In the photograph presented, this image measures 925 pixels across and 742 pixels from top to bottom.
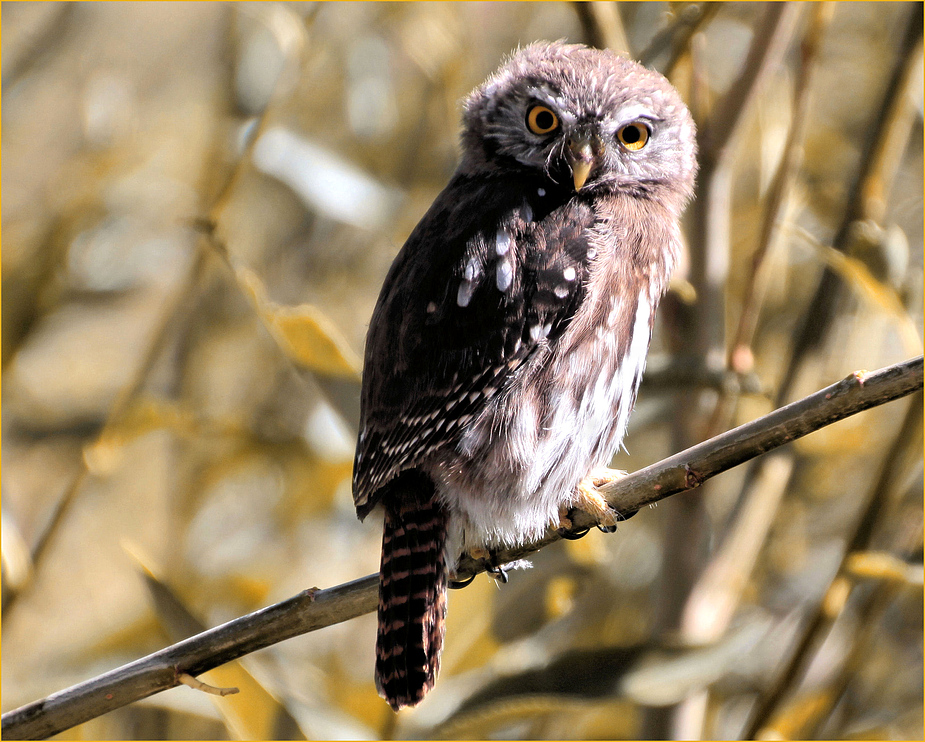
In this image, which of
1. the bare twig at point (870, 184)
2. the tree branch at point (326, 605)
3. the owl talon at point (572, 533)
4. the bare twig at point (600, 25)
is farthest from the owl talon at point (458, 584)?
the bare twig at point (600, 25)

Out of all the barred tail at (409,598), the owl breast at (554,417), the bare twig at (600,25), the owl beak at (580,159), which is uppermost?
the bare twig at (600,25)

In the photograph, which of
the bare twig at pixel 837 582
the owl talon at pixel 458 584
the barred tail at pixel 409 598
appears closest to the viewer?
the barred tail at pixel 409 598

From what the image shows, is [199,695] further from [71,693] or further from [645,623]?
[645,623]

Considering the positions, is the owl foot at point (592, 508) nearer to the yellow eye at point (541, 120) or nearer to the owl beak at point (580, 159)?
the owl beak at point (580, 159)

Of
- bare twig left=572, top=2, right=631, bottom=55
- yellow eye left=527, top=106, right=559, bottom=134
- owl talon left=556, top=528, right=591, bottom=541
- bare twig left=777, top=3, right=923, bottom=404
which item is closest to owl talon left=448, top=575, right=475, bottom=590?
owl talon left=556, top=528, right=591, bottom=541

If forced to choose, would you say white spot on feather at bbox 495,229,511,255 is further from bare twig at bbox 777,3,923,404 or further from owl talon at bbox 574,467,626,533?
bare twig at bbox 777,3,923,404

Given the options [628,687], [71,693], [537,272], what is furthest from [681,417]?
[71,693]

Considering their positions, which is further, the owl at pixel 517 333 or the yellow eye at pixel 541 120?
the yellow eye at pixel 541 120

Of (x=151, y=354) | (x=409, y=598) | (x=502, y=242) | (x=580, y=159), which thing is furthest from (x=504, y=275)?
A: (x=151, y=354)
